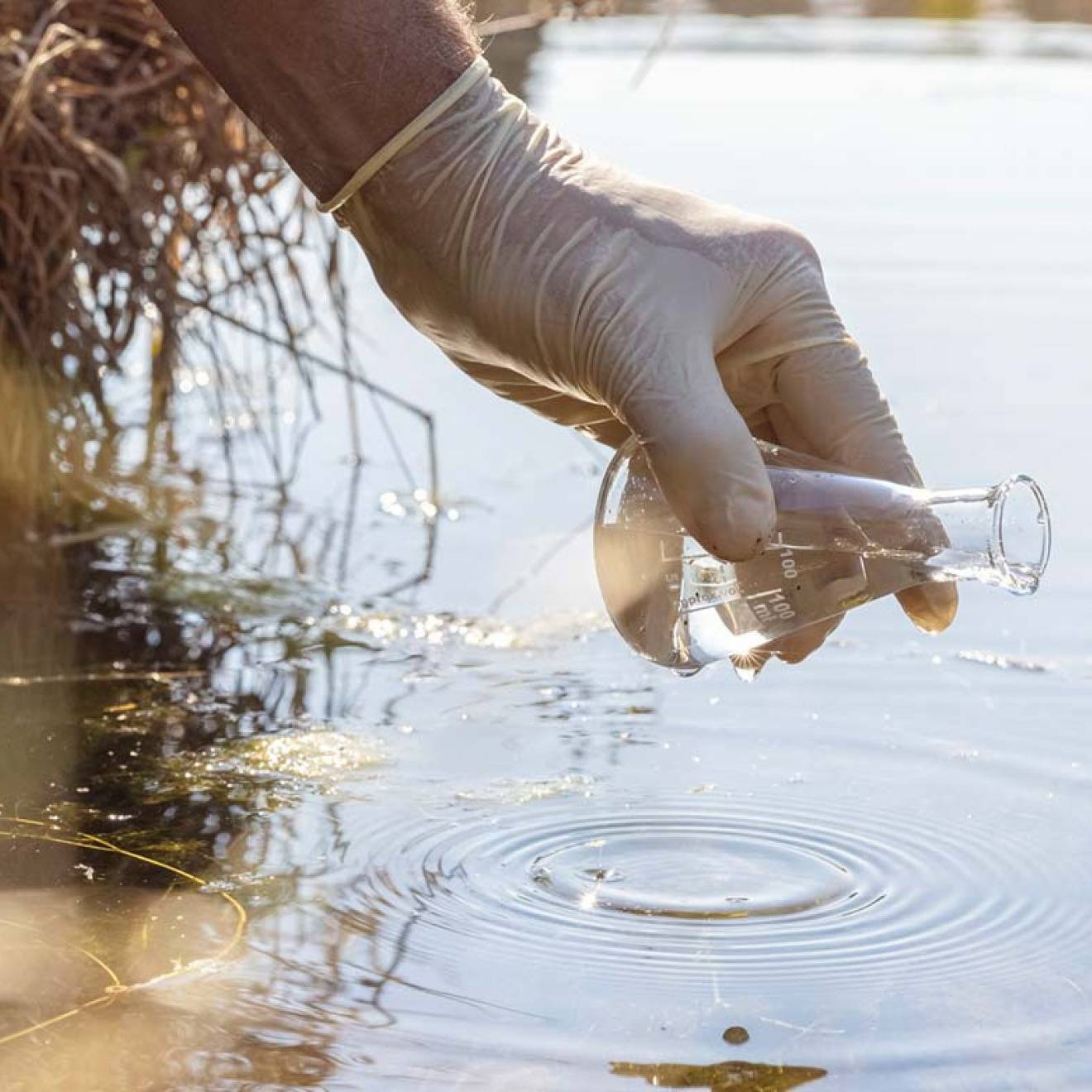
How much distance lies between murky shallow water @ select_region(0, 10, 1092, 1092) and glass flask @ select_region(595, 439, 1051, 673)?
26 centimetres

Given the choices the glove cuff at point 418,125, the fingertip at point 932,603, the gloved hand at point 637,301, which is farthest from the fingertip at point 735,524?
the glove cuff at point 418,125

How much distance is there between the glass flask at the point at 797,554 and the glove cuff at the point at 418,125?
36 cm

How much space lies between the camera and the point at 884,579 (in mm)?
2066

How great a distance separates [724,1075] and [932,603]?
22.8 inches

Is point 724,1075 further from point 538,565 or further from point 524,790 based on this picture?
point 538,565

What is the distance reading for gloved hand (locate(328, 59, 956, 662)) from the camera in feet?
6.28

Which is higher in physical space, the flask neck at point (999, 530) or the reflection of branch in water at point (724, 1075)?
the flask neck at point (999, 530)

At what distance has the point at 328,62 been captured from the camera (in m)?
2.03

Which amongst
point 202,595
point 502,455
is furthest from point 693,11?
point 202,595

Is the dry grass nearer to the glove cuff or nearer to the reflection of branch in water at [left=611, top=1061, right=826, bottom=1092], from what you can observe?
the glove cuff

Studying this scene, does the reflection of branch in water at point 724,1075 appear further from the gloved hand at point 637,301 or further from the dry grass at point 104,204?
the dry grass at point 104,204

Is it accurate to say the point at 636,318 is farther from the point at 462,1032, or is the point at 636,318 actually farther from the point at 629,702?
the point at 629,702

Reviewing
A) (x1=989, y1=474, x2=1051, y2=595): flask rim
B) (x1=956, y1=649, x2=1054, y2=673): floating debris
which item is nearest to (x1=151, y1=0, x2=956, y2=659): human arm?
(x1=989, y1=474, x2=1051, y2=595): flask rim

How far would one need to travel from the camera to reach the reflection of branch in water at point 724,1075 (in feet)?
5.51
